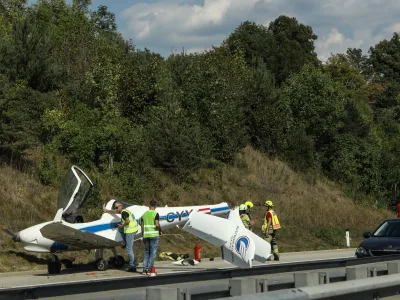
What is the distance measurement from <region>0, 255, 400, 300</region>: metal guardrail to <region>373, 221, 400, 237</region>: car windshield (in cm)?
848

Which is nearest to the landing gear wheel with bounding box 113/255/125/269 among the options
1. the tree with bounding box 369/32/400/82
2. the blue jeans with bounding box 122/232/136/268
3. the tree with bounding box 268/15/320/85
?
the blue jeans with bounding box 122/232/136/268

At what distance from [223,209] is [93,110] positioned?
614 inches

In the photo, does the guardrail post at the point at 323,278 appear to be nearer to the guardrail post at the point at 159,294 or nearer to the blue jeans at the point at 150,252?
the guardrail post at the point at 159,294

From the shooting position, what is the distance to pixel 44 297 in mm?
6621

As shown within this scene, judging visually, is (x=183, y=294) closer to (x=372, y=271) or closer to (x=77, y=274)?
(x=372, y=271)

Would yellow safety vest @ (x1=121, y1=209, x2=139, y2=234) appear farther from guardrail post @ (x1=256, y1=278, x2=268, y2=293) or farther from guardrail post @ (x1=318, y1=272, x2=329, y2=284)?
guardrail post @ (x1=256, y1=278, x2=268, y2=293)

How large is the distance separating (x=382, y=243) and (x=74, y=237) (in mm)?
7566

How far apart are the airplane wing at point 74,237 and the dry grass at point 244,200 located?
8.02ft

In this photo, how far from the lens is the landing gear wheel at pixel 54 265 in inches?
742

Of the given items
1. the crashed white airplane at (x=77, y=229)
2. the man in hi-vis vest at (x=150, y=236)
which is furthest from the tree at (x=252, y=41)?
the man in hi-vis vest at (x=150, y=236)

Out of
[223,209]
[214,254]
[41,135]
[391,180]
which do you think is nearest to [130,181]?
[41,135]

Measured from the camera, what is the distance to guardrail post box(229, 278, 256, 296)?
8.23 metres

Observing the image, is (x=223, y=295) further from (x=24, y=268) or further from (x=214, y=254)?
(x=214, y=254)

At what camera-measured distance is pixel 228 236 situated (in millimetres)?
14367
